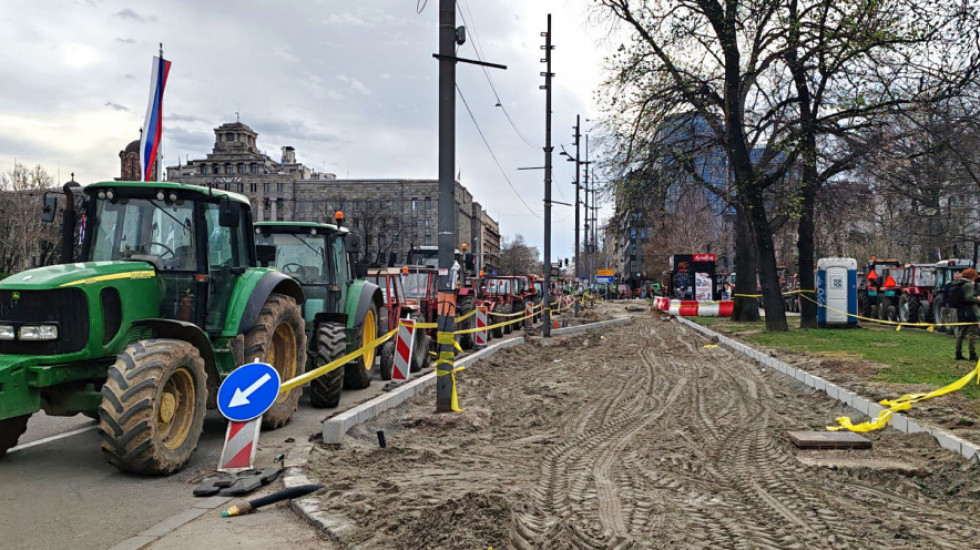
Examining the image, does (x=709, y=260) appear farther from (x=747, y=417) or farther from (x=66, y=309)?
(x=66, y=309)

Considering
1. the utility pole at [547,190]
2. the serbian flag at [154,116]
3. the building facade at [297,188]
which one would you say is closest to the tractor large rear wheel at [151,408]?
the serbian flag at [154,116]

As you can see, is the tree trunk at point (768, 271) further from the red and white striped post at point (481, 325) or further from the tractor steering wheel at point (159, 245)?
the tractor steering wheel at point (159, 245)

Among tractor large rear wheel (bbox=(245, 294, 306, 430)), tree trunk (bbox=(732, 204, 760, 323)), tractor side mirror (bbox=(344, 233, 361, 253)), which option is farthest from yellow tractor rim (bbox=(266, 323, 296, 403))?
tree trunk (bbox=(732, 204, 760, 323))

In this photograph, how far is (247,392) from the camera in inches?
264

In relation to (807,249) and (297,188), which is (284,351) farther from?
(297,188)

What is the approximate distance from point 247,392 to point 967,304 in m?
12.3

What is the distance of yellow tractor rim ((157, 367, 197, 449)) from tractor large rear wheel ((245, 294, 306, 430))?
1050 mm

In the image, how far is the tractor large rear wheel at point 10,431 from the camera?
678 centimetres

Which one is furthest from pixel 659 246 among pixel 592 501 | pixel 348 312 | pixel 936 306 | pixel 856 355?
pixel 592 501

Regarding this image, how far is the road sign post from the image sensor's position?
6605mm

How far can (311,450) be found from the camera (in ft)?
23.5

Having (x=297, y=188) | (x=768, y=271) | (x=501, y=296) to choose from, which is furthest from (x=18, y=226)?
(x=297, y=188)

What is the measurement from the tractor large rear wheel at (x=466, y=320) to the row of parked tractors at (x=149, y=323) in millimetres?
8860

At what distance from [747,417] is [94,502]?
7337 mm
